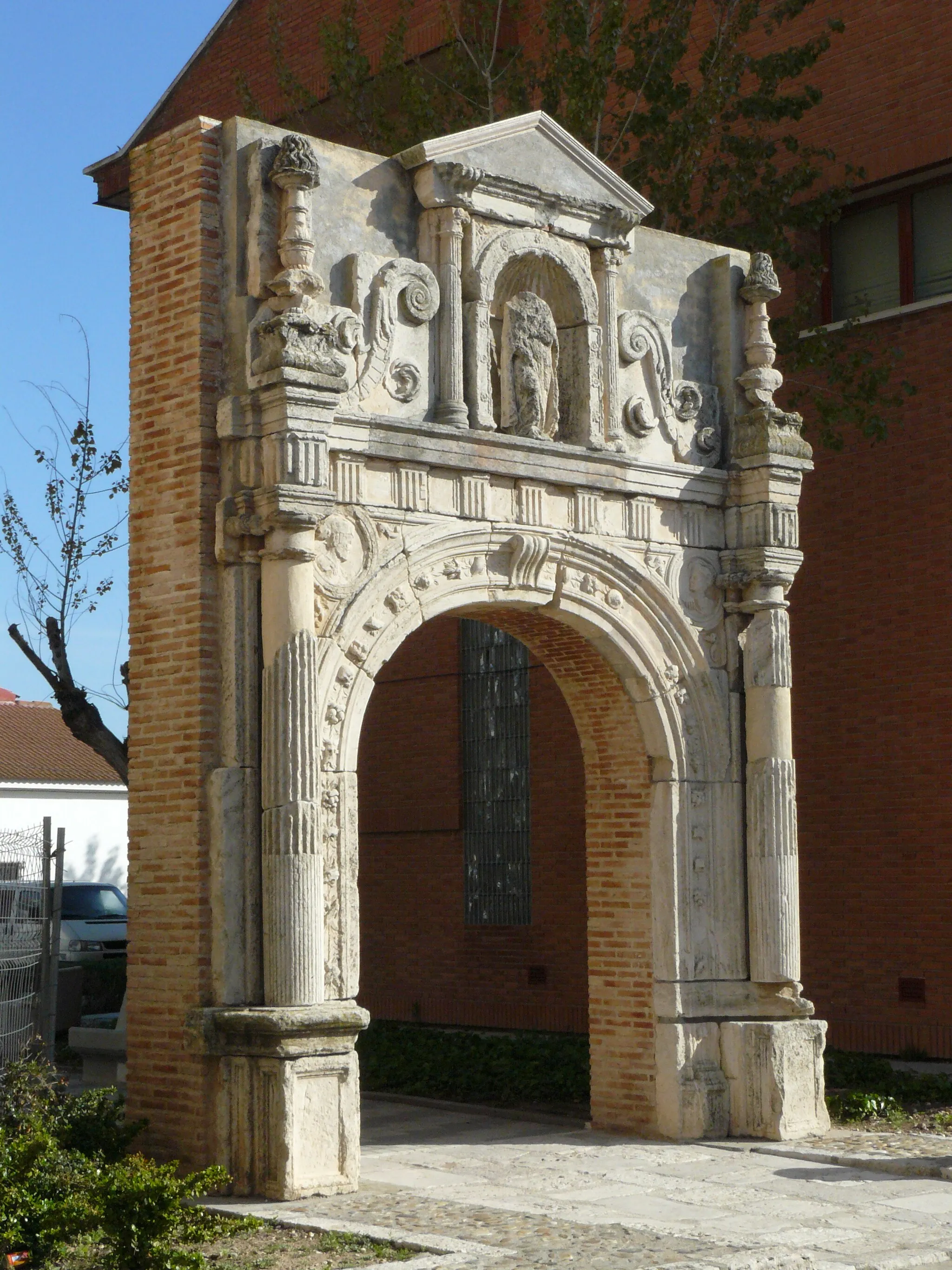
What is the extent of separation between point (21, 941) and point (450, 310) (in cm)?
457

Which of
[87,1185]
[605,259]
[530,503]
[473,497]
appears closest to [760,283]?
[605,259]

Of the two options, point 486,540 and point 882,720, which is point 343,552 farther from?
point 882,720

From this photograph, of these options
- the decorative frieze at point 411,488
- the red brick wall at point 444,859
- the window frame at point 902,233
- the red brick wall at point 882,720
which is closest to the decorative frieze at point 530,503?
the decorative frieze at point 411,488

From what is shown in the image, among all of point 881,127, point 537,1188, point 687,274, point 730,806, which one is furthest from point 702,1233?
point 881,127

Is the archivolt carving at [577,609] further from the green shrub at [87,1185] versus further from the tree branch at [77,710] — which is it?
the tree branch at [77,710]

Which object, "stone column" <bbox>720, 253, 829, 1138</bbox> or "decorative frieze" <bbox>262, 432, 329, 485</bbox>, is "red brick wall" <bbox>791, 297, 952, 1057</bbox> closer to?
"stone column" <bbox>720, 253, 829, 1138</bbox>

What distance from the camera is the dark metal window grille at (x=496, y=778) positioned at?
17.6 metres

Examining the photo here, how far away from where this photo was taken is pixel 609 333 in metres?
11.2

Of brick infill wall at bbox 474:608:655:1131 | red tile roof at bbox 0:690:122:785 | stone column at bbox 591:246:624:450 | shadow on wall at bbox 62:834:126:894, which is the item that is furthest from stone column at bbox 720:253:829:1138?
shadow on wall at bbox 62:834:126:894

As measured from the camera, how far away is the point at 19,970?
34.3 feet

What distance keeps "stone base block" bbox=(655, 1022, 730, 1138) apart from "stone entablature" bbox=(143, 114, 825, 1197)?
2 centimetres

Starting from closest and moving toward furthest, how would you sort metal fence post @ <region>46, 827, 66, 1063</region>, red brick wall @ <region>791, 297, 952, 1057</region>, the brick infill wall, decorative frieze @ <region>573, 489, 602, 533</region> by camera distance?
metal fence post @ <region>46, 827, 66, 1063</region>
decorative frieze @ <region>573, 489, 602, 533</region>
the brick infill wall
red brick wall @ <region>791, 297, 952, 1057</region>

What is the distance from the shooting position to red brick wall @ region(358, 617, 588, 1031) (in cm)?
1705

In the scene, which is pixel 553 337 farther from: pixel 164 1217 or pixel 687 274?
pixel 164 1217
